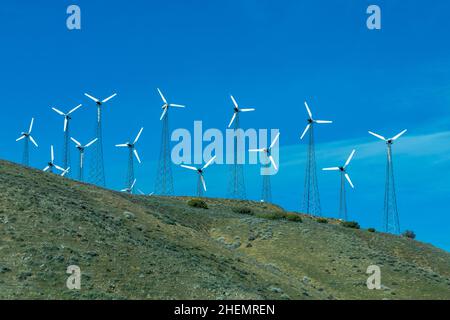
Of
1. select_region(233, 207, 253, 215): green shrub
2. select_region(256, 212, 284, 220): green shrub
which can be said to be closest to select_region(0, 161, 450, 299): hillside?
select_region(256, 212, 284, 220): green shrub

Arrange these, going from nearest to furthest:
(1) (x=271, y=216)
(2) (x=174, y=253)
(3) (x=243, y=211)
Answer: (2) (x=174, y=253)
(1) (x=271, y=216)
(3) (x=243, y=211)

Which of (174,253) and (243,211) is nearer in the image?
(174,253)

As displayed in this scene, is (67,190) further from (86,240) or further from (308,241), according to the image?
(308,241)

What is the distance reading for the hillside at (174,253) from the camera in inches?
1956

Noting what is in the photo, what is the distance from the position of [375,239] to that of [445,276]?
13647 mm

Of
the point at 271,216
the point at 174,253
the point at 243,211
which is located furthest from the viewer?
the point at 243,211

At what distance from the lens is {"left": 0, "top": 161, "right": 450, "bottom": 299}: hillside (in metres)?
49.7

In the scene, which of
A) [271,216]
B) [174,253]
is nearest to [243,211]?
[271,216]

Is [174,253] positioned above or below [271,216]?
below

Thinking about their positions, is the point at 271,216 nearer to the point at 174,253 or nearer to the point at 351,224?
the point at 351,224

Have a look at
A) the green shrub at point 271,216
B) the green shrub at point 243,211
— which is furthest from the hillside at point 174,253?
the green shrub at point 243,211

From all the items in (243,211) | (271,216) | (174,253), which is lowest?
(174,253)

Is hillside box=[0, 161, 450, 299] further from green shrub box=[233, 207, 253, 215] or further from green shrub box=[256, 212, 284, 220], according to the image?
green shrub box=[233, 207, 253, 215]

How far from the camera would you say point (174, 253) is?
61906 mm
